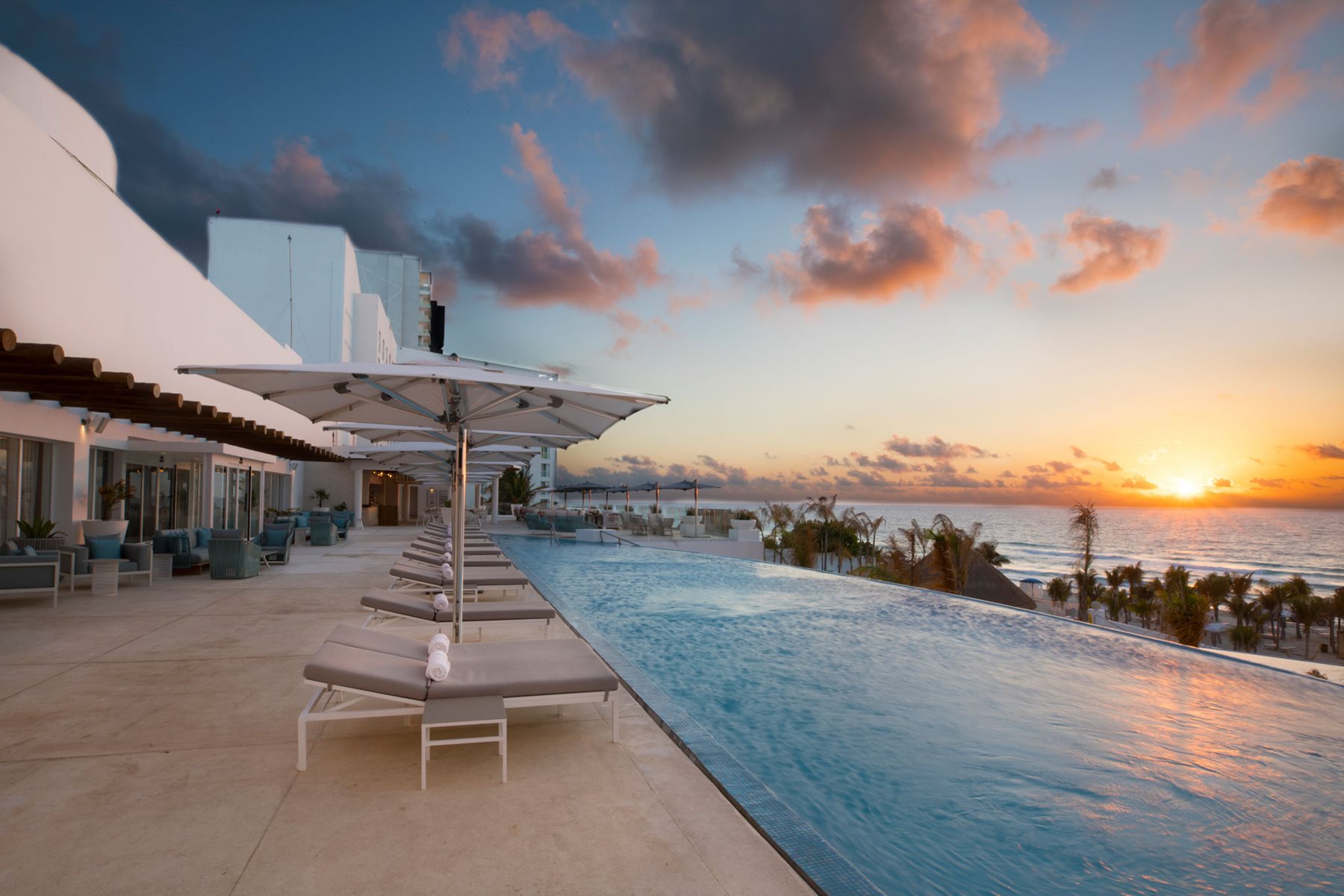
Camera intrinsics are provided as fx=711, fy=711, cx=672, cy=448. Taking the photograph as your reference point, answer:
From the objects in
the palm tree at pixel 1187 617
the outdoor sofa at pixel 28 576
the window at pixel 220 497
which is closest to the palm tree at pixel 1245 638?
the palm tree at pixel 1187 617

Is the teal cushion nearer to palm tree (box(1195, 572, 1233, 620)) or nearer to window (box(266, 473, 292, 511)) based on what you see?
window (box(266, 473, 292, 511))

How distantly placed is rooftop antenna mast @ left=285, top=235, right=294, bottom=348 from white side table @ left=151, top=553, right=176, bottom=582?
20.8 metres

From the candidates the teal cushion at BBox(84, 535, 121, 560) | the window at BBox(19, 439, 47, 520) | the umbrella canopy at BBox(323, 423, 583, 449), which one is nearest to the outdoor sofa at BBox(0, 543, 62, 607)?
the teal cushion at BBox(84, 535, 121, 560)

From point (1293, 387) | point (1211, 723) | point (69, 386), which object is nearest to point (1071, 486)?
point (1293, 387)

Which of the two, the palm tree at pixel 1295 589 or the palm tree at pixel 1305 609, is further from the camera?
the palm tree at pixel 1295 589

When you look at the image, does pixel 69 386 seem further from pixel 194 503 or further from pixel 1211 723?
pixel 1211 723

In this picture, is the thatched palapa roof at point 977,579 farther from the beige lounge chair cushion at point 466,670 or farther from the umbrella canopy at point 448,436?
the beige lounge chair cushion at point 466,670

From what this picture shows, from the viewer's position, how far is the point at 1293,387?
2305 cm

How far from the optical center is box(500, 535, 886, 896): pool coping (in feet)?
8.82

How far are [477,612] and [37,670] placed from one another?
10.6ft

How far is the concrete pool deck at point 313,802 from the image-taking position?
103 inches

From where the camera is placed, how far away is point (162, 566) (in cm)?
1110

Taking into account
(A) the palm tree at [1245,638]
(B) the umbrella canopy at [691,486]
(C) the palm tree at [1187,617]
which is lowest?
(A) the palm tree at [1245,638]

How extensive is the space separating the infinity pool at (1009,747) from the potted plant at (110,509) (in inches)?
285
